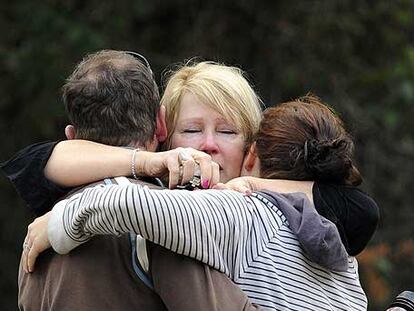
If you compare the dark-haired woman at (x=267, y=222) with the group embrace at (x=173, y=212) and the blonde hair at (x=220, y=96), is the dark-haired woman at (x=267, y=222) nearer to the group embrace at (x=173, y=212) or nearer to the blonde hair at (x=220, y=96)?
the group embrace at (x=173, y=212)

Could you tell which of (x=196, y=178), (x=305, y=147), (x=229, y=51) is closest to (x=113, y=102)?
(x=196, y=178)

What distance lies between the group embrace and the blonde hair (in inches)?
5.3

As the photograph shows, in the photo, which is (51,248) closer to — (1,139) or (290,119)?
(290,119)

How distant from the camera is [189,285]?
2.66 metres

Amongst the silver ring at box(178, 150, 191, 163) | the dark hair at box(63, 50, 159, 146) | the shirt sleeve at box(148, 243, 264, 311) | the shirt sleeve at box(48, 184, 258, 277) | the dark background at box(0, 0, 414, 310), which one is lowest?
the dark background at box(0, 0, 414, 310)

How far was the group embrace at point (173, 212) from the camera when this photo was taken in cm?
268

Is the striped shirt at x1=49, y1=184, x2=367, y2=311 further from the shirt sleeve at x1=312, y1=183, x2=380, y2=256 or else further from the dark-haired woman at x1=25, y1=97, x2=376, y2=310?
the shirt sleeve at x1=312, y1=183, x2=380, y2=256

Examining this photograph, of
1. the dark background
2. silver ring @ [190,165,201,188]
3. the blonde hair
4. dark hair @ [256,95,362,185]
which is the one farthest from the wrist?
the dark background

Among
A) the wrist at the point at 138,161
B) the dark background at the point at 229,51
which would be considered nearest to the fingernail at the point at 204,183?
the wrist at the point at 138,161

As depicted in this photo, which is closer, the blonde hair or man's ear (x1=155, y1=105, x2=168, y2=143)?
man's ear (x1=155, y1=105, x2=168, y2=143)

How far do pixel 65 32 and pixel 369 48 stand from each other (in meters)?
2.41

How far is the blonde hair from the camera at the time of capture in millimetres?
3393

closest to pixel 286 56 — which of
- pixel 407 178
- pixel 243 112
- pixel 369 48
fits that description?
pixel 369 48

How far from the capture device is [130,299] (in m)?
2.75
